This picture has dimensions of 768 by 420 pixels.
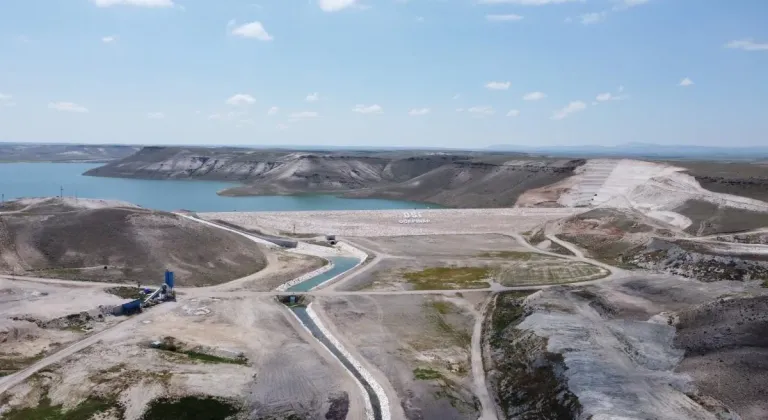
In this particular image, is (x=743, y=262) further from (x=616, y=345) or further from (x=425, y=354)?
(x=425, y=354)

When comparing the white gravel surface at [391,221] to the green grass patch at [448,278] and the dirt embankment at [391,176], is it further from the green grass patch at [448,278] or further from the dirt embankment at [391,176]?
the green grass patch at [448,278]

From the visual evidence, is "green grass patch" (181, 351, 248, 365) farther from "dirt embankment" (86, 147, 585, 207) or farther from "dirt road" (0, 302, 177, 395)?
"dirt embankment" (86, 147, 585, 207)

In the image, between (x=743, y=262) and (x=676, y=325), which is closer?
(x=676, y=325)

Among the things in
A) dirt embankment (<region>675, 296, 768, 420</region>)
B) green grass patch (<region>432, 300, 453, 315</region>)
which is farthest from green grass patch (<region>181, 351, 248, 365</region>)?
dirt embankment (<region>675, 296, 768, 420</region>)

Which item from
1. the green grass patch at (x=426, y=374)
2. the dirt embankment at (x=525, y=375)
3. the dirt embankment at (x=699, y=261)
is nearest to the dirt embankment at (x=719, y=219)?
the dirt embankment at (x=699, y=261)

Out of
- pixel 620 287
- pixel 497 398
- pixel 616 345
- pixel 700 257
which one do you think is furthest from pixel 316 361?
pixel 700 257

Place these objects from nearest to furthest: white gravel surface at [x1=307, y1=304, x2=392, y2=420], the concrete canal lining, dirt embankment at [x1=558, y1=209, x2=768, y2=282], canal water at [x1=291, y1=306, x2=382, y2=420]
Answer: white gravel surface at [x1=307, y1=304, x2=392, y2=420], the concrete canal lining, canal water at [x1=291, y1=306, x2=382, y2=420], dirt embankment at [x1=558, y1=209, x2=768, y2=282]

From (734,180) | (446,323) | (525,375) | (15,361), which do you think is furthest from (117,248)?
(734,180)
